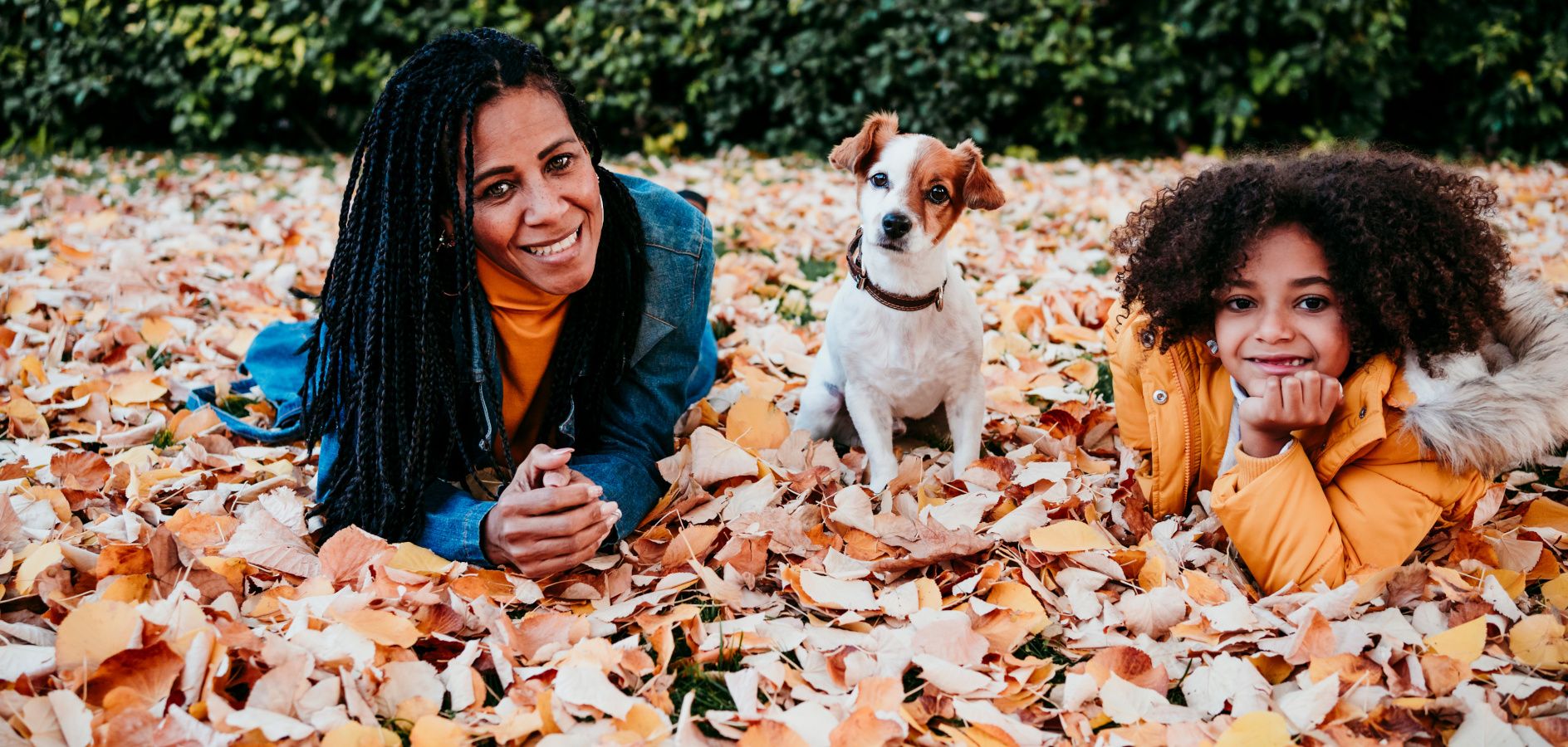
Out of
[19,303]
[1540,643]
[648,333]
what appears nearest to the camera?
[1540,643]

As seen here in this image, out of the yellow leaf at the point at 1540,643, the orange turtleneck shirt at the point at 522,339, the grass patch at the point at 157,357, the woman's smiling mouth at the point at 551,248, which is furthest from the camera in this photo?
the grass patch at the point at 157,357

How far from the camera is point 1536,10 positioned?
7727 mm

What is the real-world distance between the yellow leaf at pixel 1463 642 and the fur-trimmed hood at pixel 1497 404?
327 mm

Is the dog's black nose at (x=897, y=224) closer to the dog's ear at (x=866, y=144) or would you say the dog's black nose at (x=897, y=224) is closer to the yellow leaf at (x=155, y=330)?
the dog's ear at (x=866, y=144)

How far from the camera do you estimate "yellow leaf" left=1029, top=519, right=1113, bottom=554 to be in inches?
92.7

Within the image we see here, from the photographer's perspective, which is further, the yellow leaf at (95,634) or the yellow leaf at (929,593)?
the yellow leaf at (929,593)

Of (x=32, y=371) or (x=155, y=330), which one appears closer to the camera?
(x=32, y=371)

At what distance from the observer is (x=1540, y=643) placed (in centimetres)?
194

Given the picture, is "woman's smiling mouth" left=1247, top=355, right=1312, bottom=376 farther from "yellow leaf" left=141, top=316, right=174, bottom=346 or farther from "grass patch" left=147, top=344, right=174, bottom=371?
"yellow leaf" left=141, top=316, right=174, bottom=346

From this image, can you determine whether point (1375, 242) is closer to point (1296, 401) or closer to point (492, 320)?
point (1296, 401)

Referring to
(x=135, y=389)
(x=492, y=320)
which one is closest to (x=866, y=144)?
(x=492, y=320)

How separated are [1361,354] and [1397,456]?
230mm

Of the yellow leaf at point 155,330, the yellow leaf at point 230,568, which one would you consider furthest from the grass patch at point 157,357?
the yellow leaf at point 230,568

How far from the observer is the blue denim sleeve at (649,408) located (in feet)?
8.45
